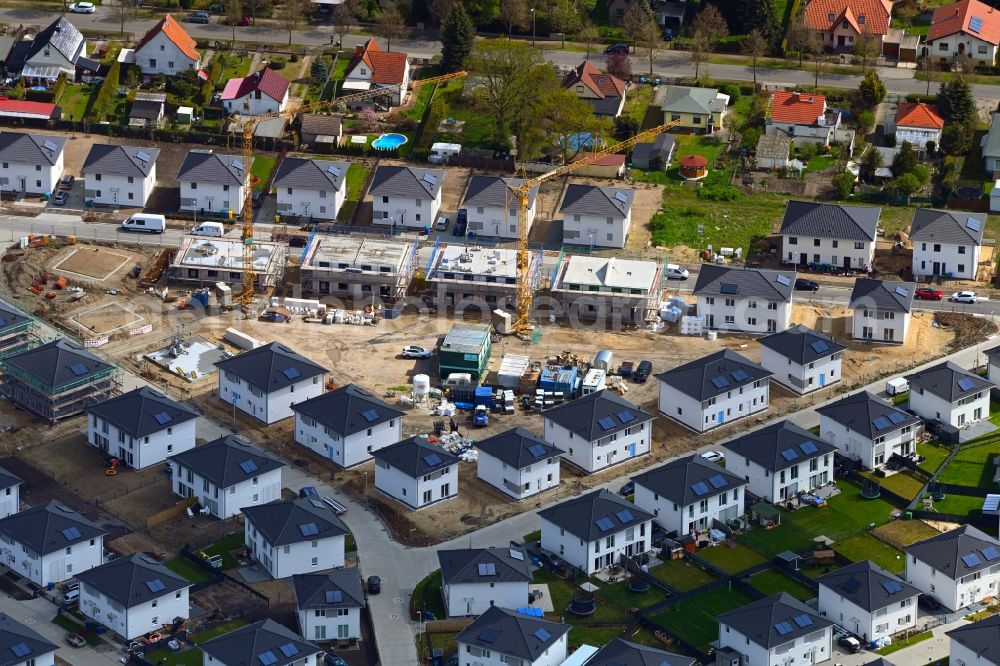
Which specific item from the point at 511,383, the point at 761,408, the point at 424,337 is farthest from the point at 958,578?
the point at 424,337

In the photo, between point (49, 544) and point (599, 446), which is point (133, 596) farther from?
point (599, 446)

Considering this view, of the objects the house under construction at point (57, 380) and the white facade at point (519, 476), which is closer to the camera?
the white facade at point (519, 476)

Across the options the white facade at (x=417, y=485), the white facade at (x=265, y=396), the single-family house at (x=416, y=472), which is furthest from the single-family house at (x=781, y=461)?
the white facade at (x=265, y=396)

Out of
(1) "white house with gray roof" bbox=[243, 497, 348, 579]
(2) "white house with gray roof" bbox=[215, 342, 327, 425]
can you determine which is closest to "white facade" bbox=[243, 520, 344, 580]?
(1) "white house with gray roof" bbox=[243, 497, 348, 579]

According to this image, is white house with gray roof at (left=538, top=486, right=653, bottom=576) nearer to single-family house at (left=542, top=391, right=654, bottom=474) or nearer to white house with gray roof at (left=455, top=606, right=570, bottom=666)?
single-family house at (left=542, top=391, right=654, bottom=474)

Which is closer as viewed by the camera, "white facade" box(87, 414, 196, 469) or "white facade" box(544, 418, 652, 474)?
"white facade" box(87, 414, 196, 469)

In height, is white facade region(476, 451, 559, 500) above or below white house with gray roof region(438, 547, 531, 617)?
above

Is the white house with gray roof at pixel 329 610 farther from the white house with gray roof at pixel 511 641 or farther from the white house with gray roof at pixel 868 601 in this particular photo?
the white house with gray roof at pixel 868 601
